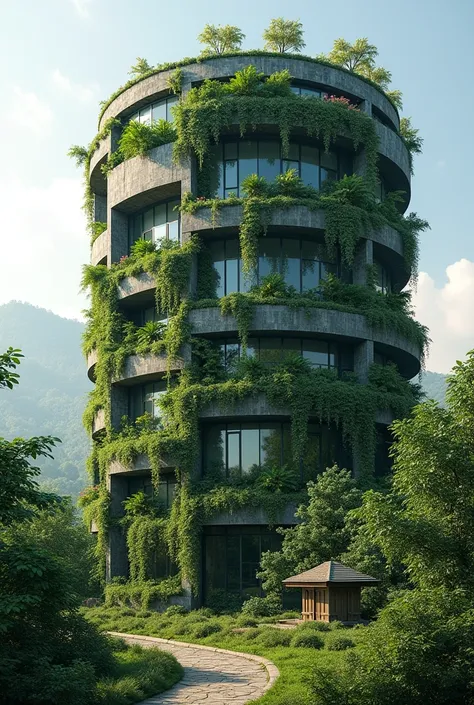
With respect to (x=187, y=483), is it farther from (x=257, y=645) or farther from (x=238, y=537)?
(x=257, y=645)

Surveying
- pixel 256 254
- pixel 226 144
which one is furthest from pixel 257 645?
pixel 226 144

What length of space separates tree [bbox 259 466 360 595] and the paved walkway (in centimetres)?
727

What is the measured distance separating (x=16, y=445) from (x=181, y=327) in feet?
76.5

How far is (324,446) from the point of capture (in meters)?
40.6

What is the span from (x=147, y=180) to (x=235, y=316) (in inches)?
376

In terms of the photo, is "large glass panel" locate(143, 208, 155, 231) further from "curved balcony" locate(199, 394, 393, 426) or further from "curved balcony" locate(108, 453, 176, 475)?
"curved balcony" locate(108, 453, 176, 475)

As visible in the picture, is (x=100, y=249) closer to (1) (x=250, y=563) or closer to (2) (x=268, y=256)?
(2) (x=268, y=256)

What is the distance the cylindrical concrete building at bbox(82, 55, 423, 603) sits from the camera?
128 feet

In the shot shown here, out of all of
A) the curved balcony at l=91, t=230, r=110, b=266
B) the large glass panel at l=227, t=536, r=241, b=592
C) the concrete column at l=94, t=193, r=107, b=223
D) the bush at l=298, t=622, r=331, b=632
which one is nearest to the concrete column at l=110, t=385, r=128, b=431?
the curved balcony at l=91, t=230, r=110, b=266

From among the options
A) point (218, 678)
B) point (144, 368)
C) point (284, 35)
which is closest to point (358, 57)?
point (284, 35)

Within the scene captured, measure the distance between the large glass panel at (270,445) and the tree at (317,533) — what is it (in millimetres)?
4526

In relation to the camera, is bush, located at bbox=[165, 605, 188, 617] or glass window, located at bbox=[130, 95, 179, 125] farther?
glass window, located at bbox=[130, 95, 179, 125]

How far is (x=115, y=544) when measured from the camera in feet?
140

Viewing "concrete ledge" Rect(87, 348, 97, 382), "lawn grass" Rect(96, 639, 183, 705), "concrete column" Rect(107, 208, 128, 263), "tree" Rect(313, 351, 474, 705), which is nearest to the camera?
"tree" Rect(313, 351, 474, 705)
